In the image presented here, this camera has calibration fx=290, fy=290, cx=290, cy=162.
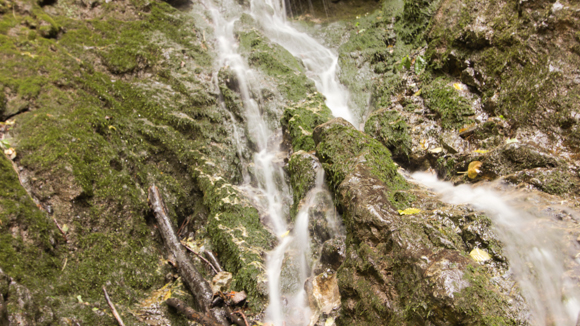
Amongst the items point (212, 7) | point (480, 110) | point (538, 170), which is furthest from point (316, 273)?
point (212, 7)

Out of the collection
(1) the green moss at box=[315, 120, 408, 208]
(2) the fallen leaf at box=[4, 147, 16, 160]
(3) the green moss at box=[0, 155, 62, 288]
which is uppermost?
(1) the green moss at box=[315, 120, 408, 208]

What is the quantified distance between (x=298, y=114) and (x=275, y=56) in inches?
124

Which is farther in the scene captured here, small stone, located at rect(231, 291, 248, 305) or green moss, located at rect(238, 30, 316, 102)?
green moss, located at rect(238, 30, 316, 102)

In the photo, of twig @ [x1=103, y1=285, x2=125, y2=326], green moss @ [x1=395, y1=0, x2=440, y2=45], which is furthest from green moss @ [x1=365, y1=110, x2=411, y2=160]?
twig @ [x1=103, y1=285, x2=125, y2=326]

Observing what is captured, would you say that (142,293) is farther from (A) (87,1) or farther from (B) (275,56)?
(A) (87,1)

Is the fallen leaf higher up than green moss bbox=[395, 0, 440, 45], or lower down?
lower down

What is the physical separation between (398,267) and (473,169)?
238 cm

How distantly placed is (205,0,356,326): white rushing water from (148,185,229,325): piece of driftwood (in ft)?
3.18

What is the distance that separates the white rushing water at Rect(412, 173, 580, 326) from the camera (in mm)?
2490

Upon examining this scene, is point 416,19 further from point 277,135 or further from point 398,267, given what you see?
point 398,267

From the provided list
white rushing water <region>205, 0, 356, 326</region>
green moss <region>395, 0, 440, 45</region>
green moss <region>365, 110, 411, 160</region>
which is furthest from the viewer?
green moss <region>395, 0, 440, 45</region>

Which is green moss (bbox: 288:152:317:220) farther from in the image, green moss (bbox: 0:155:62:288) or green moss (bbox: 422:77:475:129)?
green moss (bbox: 0:155:62:288)

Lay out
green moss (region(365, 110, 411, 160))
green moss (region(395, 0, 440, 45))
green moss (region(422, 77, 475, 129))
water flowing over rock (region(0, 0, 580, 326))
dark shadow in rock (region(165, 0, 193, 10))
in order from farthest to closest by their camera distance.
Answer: dark shadow in rock (region(165, 0, 193, 10)) < green moss (region(395, 0, 440, 45)) < green moss (region(365, 110, 411, 160)) < green moss (region(422, 77, 475, 129)) < water flowing over rock (region(0, 0, 580, 326))

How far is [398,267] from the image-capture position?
320cm
